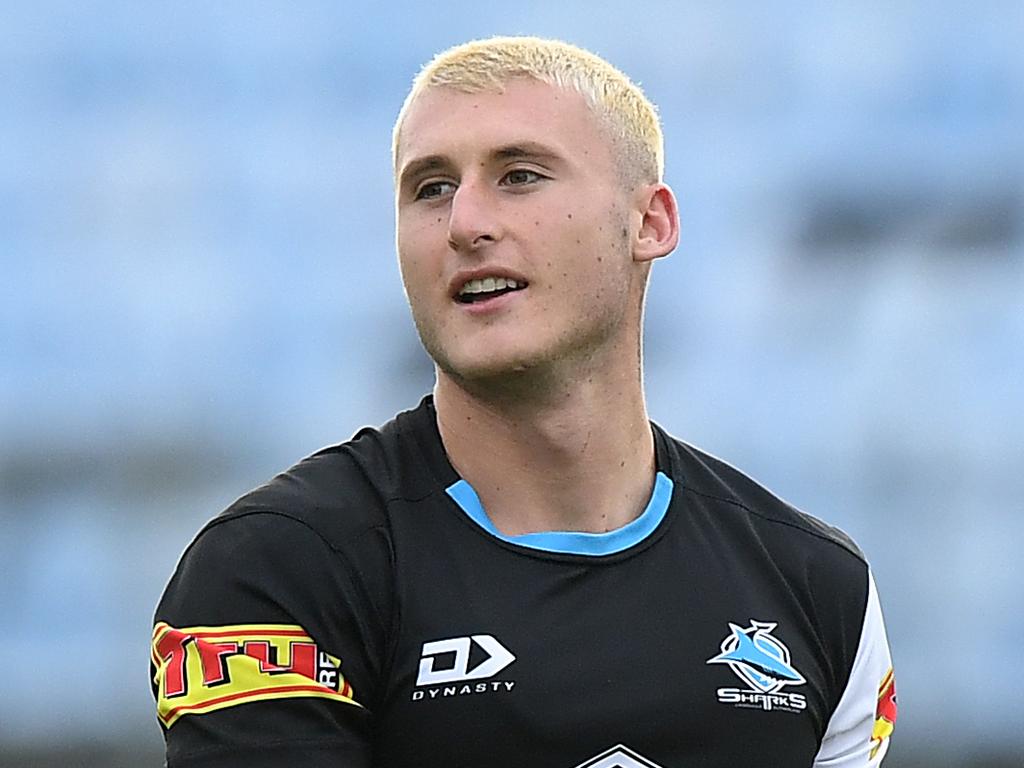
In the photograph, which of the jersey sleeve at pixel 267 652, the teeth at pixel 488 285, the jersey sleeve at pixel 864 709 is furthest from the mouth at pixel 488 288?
the jersey sleeve at pixel 864 709

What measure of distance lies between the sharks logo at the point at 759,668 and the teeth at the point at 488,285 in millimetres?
484

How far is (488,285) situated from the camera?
2.29 metres

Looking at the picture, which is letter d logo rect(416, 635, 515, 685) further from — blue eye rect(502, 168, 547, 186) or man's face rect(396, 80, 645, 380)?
blue eye rect(502, 168, 547, 186)

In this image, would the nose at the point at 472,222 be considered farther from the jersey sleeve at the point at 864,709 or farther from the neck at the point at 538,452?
the jersey sleeve at the point at 864,709

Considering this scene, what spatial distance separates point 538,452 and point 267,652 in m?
0.45

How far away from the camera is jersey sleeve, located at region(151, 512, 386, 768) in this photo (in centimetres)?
207

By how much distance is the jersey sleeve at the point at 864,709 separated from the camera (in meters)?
2.45

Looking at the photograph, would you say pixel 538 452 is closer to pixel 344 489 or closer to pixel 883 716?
pixel 344 489

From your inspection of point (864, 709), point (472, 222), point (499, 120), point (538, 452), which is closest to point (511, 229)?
point (472, 222)

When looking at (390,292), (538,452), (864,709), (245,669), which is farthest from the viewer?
(390,292)

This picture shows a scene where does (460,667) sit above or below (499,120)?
below

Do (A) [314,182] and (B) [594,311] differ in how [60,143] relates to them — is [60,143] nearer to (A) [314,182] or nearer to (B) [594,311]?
(A) [314,182]

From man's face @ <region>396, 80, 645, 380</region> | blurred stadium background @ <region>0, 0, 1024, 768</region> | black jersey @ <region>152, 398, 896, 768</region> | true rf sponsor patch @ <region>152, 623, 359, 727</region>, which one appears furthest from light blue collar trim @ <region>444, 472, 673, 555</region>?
blurred stadium background @ <region>0, 0, 1024, 768</region>

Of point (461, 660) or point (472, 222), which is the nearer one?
point (461, 660)
